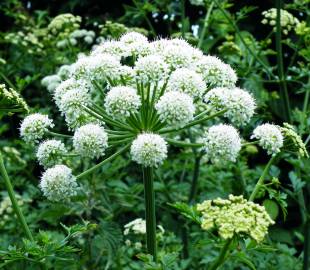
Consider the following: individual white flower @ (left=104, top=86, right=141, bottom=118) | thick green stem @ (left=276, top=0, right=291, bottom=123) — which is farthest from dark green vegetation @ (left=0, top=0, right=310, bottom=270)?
individual white flower @ (left=104, top=86, right=141, bottom=118)

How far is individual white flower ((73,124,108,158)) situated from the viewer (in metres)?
2.75

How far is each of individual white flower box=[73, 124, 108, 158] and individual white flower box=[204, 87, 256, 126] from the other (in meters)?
0.58

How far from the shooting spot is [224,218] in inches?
89.4

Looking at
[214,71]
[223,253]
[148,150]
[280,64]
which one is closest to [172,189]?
[280,64]

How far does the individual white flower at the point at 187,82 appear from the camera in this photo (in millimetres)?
2871

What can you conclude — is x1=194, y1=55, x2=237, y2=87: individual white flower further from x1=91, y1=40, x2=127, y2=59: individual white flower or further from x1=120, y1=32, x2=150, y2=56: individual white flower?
x1=91, y1=40, x2=127, y2=59: individual white flower

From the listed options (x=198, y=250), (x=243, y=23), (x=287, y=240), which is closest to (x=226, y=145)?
(x=198, y=250)

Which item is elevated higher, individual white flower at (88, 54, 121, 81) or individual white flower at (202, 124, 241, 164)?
individual white flower at (88, 54, 121, 81)

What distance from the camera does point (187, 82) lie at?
9.41ft

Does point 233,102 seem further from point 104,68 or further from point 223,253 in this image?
point 223,253

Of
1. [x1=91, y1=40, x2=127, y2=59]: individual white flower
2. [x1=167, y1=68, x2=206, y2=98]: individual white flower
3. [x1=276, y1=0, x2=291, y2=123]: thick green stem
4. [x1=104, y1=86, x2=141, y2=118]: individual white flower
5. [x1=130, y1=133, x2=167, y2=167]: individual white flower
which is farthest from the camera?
[x1=276, y1=0, x2=291, y2=123]: thick green stem

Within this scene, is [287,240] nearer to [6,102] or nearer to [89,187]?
[89,187]

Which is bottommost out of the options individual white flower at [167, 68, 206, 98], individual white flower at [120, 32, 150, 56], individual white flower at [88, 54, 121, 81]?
individual white flower at [167, 68, 206, 98]

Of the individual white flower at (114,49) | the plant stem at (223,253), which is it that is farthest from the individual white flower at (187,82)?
the plant stem at (223,253)
